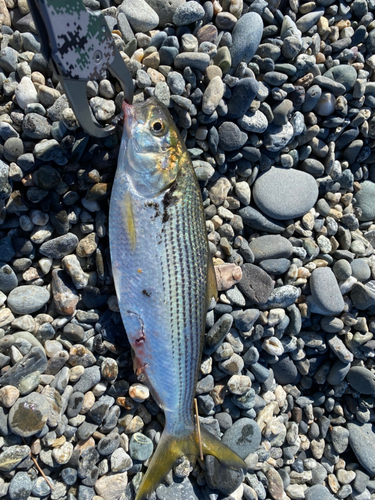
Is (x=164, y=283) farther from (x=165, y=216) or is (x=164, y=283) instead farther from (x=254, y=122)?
(x=254, y=122)

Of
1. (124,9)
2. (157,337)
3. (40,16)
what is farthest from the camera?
(124,9)

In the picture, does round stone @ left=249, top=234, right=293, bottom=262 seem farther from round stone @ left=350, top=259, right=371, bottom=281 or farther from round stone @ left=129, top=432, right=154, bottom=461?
round stone @ left=129, top=432, right=154, bottom=461

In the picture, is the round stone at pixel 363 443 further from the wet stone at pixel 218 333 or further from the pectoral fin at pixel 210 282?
the pectoral fin at pixel 210 282

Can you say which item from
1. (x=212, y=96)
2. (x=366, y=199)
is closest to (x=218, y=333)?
(x=212, y=96)

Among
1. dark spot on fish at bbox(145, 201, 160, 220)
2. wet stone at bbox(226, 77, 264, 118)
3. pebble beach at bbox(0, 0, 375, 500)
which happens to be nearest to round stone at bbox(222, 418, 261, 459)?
pebble beach at bbox(0, 0, 375, 500)

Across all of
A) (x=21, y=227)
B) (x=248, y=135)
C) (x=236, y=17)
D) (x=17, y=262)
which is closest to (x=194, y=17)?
(x=236, y=17)

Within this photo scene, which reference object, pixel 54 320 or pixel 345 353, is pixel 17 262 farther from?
pixel 345 353
